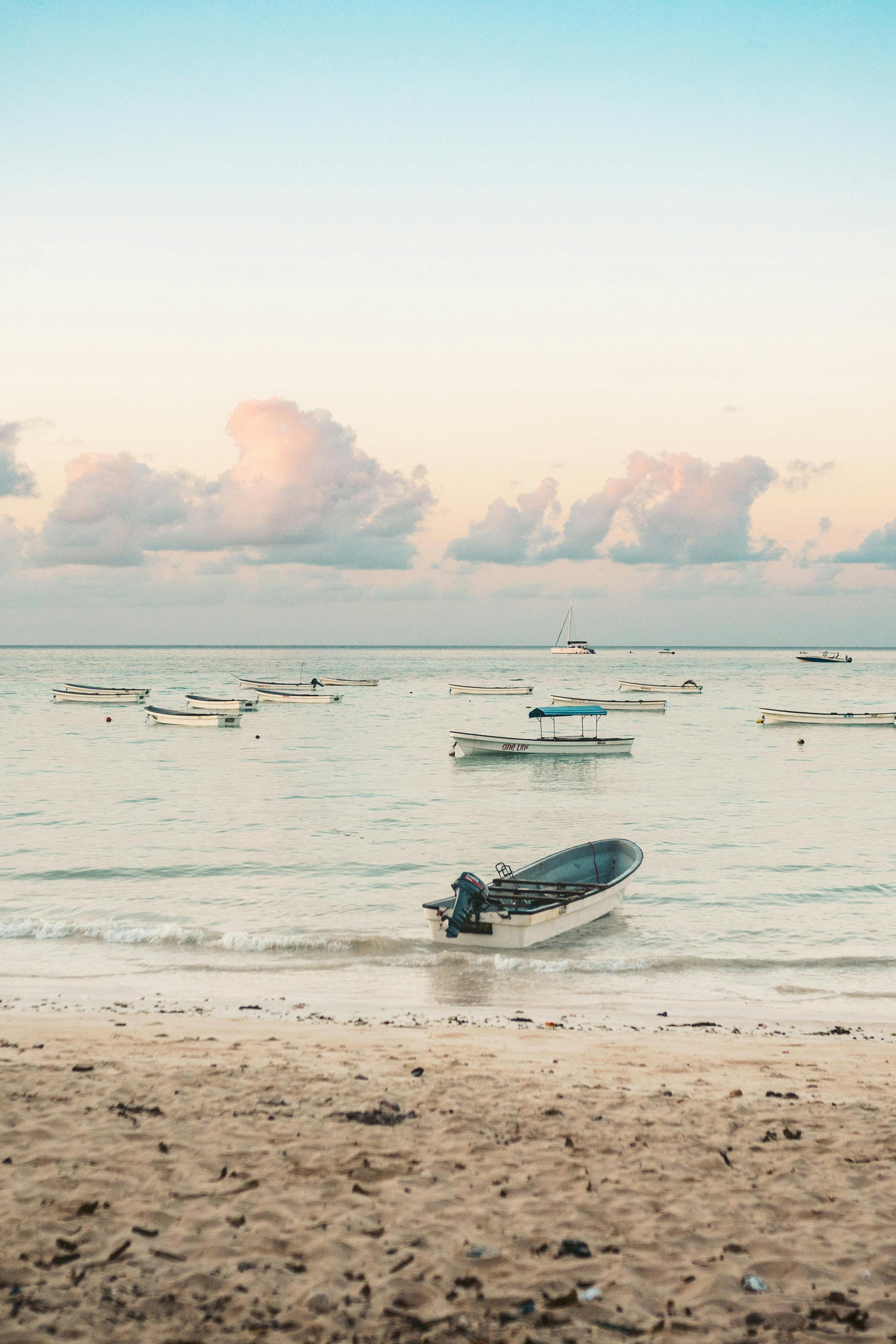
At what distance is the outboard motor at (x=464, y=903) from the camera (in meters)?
15.3

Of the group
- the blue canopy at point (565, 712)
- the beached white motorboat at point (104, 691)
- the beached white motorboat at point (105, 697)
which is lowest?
the beached white motorboat at point (105, 697)

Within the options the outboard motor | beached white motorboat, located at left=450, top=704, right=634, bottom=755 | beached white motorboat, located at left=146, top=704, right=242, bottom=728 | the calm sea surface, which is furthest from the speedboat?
the outboard motor

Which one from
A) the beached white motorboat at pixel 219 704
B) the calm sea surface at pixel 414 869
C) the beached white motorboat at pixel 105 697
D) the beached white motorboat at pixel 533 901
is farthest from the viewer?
the beached white motorboat at pixel 105 697

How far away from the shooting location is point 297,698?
86750 mm

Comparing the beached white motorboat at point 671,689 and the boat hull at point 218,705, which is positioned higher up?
the beached white motorboat at point 671,689

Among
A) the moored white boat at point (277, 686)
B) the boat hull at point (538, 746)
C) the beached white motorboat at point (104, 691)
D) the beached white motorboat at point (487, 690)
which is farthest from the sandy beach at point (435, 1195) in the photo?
the beached white motorboat at point (487, 690)

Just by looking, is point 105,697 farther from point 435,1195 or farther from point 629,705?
point 435,1195

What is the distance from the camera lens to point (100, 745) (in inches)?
2116

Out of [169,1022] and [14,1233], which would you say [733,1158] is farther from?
[169,1022]

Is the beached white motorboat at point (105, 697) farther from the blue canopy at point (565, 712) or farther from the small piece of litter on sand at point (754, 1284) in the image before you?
the small piece of litter on sand at point (754, 1284)

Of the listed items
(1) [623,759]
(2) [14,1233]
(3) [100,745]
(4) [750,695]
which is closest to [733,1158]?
(2) [14,1233]

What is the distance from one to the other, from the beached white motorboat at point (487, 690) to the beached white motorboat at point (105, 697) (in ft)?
117

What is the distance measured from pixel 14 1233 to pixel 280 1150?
2092 mm

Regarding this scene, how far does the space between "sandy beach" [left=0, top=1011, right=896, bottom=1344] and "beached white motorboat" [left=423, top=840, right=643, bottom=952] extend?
5.03 metres
